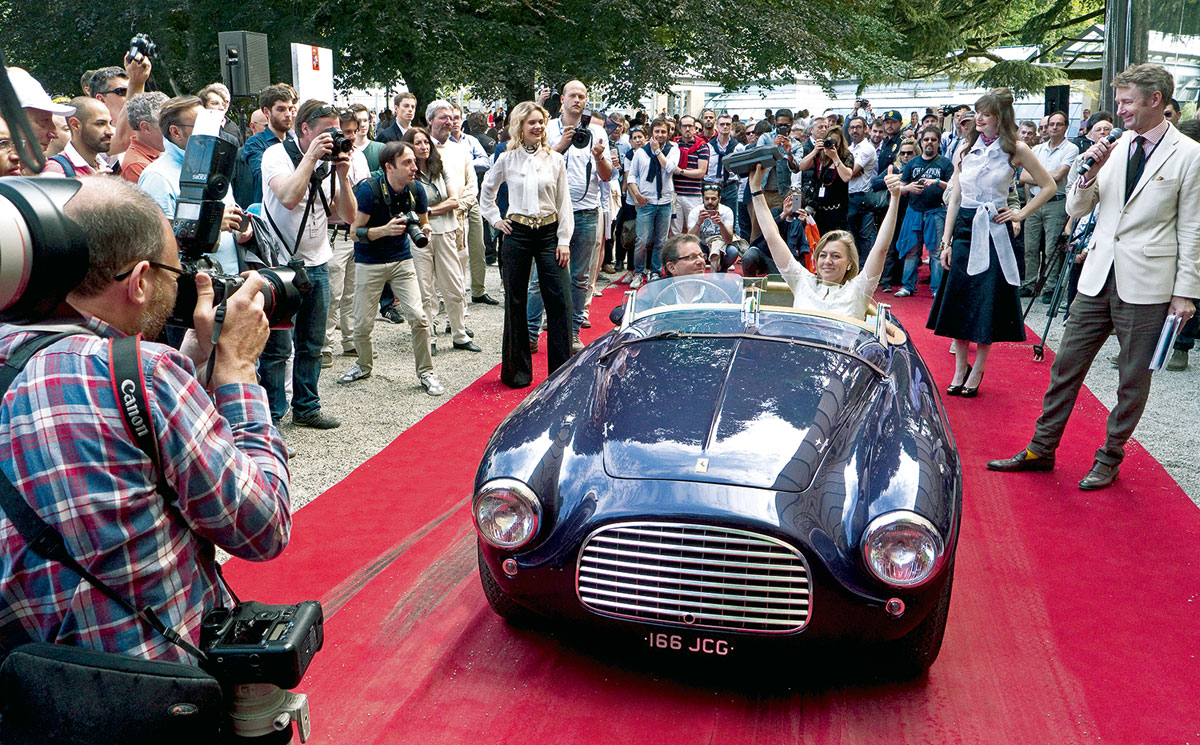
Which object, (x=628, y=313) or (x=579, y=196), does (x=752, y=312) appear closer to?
(x=628, y=313)

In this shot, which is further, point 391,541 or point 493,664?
point 391,541

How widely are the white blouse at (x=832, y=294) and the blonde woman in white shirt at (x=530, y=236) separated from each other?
267 centimetres

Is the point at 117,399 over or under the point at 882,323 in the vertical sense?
over

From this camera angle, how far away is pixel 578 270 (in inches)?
336

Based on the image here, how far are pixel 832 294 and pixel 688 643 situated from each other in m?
2.41

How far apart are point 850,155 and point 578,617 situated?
Result: 397 inches

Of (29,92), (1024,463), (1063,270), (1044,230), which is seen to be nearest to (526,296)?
(29,92)

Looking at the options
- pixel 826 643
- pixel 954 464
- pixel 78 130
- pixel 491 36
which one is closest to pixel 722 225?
pixel 78 130

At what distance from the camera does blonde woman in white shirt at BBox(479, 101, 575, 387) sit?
7258 mm

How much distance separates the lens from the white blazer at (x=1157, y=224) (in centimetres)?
487

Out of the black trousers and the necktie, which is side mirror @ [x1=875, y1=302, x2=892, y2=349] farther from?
the black trousers

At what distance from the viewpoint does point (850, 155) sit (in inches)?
476

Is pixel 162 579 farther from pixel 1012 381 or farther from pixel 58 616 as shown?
pixel 1012 381

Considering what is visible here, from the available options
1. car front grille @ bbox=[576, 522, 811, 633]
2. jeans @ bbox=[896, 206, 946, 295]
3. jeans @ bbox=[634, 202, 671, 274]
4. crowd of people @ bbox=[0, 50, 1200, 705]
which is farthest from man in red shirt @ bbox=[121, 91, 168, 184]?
jeans @ bbox=[896, 206, 946, 295]
